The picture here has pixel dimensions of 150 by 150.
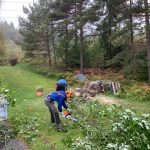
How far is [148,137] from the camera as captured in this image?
5102 millimetres

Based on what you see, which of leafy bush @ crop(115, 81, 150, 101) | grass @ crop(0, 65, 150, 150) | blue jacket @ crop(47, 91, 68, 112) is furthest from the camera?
leafy bush @ crop(115, 81, 150, 101)

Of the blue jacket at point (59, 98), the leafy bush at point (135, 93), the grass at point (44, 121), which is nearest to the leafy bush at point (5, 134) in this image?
the grass at point (44, 121)

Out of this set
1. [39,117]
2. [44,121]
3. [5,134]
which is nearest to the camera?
[5,134]

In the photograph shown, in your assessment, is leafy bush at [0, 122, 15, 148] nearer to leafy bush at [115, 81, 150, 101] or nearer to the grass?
the grass

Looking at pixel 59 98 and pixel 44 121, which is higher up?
pixel 59 98

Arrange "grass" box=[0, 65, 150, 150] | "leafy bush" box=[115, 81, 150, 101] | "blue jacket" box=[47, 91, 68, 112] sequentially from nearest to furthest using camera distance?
"grass" box=[0, 65, 150, 150]
"blue jacket" box=[47, 91, 68, 112]
"leafy bush" box=[115, 81, 150, 101]

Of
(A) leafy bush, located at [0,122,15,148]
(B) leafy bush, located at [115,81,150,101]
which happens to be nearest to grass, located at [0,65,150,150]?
(A) leafy bush, located at [0,122,15,148]

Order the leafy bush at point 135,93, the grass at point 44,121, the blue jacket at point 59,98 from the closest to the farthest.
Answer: the grass at point 44,121 < the blue jacket at point 59,98 < the leafy bush at point 135,93

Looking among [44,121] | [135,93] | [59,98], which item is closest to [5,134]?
[59,98]

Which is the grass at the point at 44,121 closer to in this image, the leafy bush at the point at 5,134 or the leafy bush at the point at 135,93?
the leafy bush at the point at 5,134

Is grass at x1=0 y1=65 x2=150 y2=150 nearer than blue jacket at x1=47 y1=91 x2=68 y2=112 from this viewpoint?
Yes

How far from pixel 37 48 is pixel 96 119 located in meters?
33.2

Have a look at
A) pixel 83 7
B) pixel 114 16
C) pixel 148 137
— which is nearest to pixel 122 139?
pixel 148 137

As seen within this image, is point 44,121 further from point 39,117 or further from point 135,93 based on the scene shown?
point 135,93
